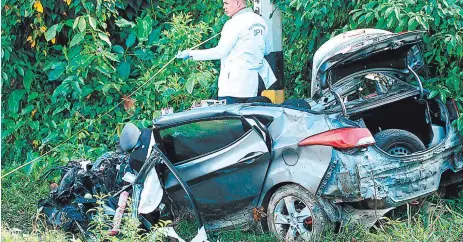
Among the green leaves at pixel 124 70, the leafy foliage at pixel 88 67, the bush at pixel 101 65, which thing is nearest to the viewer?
the bush at pixel 101 65

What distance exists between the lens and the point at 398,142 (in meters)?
6.78

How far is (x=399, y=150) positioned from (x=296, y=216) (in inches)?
41.3

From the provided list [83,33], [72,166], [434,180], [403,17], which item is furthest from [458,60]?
[83,33]

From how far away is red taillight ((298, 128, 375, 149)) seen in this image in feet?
20.2

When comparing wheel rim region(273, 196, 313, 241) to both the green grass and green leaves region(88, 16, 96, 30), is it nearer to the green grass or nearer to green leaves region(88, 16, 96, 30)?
the green grass

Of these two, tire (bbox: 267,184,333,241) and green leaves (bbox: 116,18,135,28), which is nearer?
tire (bbox: 267,184,333,241)

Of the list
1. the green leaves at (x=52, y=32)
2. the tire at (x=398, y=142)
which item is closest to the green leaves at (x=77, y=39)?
the green leaves at (x=52, y=32)

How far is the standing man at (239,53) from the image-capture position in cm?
800

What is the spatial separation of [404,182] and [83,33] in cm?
478

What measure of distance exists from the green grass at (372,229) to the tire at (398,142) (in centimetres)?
46

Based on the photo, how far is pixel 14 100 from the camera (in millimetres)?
10320

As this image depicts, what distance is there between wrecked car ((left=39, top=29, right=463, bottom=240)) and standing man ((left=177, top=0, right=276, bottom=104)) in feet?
3.35

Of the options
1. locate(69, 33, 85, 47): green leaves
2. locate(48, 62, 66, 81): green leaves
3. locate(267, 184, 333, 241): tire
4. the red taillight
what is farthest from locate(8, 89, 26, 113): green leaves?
the red taillight

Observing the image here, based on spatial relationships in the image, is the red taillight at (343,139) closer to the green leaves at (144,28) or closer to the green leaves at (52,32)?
the green leaves at (144,28)
